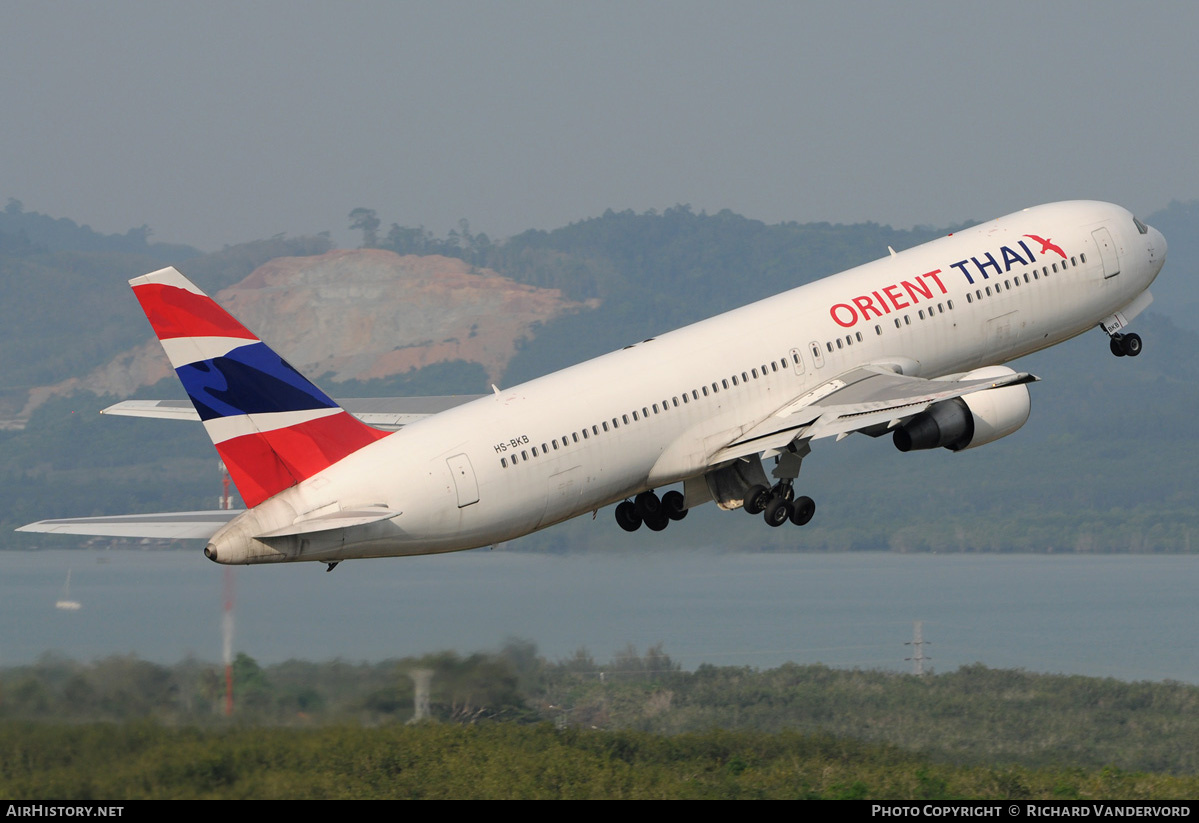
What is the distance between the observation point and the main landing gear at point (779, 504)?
38344mm

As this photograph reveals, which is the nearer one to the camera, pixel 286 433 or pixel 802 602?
pixel 286 433

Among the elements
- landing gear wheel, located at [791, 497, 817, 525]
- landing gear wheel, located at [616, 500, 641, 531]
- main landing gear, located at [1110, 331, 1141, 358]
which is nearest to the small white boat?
landing gear wheel, located at [616, 500, 641, 531]

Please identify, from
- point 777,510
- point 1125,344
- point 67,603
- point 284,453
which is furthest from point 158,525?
point 67,603

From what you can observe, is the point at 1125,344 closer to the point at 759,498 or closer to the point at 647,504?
the point at 759,498

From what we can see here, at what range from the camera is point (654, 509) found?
4178cm

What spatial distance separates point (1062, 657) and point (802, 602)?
27631 millimetres

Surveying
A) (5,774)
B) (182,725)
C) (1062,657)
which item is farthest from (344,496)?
(1062,657)

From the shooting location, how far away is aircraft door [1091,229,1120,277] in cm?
4472

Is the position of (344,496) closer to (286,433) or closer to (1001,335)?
(286,433)

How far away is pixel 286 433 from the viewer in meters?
32.8

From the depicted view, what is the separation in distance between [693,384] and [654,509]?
5.49 m

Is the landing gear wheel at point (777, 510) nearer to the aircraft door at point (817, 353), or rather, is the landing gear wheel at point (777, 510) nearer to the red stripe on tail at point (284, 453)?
the aircraft door at point (817, 353)

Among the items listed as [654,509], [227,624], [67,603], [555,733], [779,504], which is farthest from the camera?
[67,603]

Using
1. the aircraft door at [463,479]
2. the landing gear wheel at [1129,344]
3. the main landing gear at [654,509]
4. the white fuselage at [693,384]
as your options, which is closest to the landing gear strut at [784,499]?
the white fuselage at [693,384]
